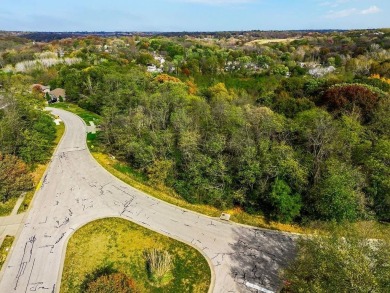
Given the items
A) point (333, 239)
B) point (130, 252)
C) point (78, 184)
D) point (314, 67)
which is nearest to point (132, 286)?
point (130, 252)

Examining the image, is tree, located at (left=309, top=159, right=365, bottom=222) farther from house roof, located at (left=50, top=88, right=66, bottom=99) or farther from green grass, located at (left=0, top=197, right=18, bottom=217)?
house roof, located at (left=50, top=88, right=66, bottom=99)

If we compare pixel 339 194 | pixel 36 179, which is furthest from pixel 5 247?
pixel 339 194

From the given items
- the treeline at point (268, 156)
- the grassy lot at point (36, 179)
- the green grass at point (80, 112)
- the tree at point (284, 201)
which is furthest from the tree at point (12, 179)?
the tree at point (284, 201)

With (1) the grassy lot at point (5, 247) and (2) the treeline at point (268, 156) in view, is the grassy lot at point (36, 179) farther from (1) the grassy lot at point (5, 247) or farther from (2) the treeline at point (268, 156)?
(2) the treeline at point (268, 156)

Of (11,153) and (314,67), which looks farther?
(314,67)

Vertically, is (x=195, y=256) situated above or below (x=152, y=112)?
below

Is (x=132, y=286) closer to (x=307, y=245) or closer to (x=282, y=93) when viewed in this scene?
(x=307, y=245)
